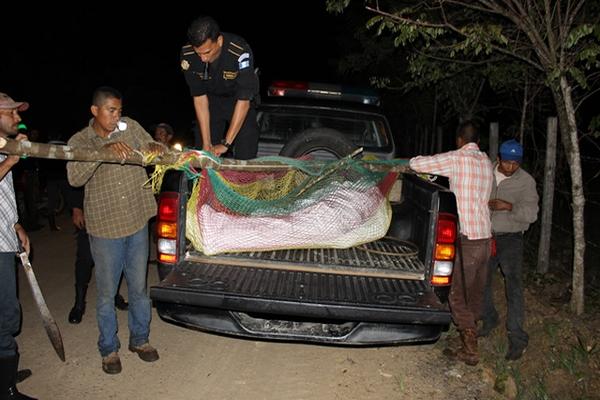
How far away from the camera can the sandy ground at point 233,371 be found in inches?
144

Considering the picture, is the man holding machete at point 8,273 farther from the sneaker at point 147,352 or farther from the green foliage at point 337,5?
the green foliage at point 337,5

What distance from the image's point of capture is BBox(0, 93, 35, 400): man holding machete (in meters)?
3.22

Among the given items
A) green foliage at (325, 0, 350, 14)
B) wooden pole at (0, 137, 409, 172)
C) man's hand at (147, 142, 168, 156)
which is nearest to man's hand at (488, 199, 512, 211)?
wooden pole at (0, 137, 409, 172)

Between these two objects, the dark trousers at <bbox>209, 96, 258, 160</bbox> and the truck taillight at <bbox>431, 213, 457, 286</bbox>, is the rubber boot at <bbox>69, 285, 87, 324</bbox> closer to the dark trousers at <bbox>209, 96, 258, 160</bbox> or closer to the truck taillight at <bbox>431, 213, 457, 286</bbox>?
the dark trousers at <bbox>209, 96, 258, 160</bbox>

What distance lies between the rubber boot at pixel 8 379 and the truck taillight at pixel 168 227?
111 cm

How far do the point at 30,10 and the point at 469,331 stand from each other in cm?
1790

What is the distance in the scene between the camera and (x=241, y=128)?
16.6 ft

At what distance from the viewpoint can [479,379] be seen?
407cm

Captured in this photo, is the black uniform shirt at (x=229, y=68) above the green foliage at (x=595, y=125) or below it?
above

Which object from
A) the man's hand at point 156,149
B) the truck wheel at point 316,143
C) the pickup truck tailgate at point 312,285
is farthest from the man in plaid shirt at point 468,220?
the man's hand at point 156,149

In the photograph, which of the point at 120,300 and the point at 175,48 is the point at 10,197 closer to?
the point at 120,300

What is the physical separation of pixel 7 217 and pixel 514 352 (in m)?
4.08

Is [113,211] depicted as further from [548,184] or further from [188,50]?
[548,184]

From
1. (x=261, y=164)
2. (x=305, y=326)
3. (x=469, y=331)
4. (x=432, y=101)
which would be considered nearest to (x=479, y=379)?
(x=469, y=331)
